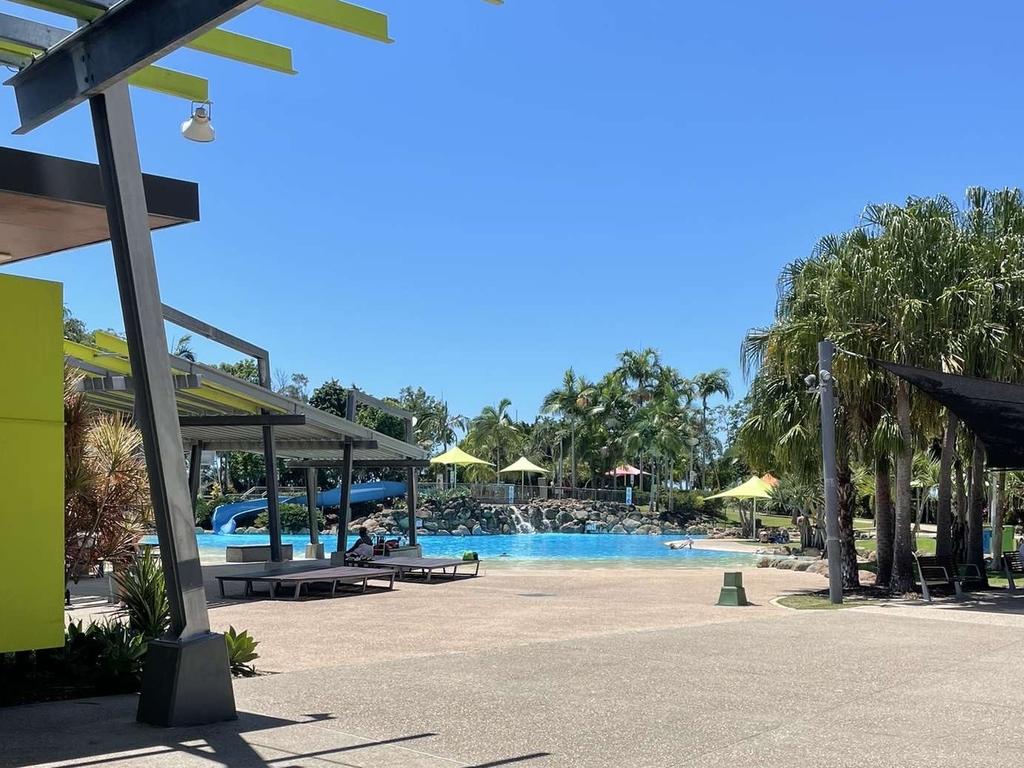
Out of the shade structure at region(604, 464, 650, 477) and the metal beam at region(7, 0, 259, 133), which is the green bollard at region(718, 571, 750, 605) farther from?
the shade structure at region(604, 464, 650, 477)

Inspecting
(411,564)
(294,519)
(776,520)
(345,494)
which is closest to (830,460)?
(411,564)

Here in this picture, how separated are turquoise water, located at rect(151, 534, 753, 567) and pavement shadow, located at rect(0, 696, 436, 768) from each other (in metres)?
22.4

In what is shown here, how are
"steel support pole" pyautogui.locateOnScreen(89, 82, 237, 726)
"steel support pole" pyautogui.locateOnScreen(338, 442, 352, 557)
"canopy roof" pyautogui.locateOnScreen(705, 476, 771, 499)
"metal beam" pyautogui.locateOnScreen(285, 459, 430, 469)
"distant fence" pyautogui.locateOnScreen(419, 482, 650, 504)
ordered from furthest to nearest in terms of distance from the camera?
"distant fence" pyautogui.locateOnScreen(419, 482, 650, 504)
"canopy roof" pyautogui.locateOnScreen(705, 476, 771, 499)
"metal beam" pyautogui.locateOnScreen(285, 459, 430, 469)
"steel support pole" pyautogui.locateOnScreen(338, 442, 352, 557)
"steel support pole" pyautogui.locateOnScreen(89, 82, 237, 726)

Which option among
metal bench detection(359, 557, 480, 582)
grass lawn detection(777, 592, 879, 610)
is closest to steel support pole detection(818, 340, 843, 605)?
grass lawn detection(777, 592, 879, 610)

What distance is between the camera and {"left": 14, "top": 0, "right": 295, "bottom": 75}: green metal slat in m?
6.23

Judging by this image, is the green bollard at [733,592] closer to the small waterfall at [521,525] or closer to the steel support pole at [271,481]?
the steel support pole at [271,481]

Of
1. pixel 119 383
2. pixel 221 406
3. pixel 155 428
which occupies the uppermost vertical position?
pixel 119 383

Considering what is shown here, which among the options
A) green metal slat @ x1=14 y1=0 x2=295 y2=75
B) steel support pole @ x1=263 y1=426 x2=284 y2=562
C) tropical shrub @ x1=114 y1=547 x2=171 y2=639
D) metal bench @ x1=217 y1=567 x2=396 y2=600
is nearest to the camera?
green metal slat @ x1=14 y1=0 x2=295 y2=75

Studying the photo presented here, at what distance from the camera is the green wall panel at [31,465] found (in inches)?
285

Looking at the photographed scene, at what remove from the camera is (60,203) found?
7113 mm

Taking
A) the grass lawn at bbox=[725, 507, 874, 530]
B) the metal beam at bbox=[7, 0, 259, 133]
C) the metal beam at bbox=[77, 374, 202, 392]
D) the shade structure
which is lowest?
the grass lawn at bbox=[725, 507, 874, 530]

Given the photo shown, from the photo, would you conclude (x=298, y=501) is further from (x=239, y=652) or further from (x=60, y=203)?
(x=60, y=203)

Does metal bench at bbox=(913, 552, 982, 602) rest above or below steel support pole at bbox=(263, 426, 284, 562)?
below

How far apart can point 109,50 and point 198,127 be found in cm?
180
